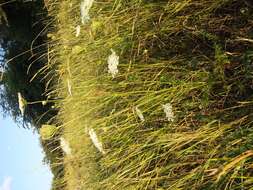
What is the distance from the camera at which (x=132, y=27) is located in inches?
99.3

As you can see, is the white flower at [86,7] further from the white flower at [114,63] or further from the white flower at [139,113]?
the white flower at [139,113]

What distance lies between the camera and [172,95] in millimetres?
2266

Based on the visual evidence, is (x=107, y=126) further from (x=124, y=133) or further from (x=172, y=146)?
(x=172, y=146)

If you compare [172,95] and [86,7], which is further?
[86,7]

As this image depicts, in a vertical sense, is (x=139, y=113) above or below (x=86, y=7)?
below

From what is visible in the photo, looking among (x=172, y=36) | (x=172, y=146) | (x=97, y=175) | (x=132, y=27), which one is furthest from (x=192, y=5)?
(x=97, y=175)

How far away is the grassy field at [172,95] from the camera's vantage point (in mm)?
1928

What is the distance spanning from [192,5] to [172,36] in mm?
188

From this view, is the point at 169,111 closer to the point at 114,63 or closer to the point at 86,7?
the point at 114,63

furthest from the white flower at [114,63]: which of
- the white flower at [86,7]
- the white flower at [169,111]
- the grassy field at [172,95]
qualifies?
the white flower at [169,111]

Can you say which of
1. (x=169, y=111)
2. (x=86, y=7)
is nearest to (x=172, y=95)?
(x=169, y=111)

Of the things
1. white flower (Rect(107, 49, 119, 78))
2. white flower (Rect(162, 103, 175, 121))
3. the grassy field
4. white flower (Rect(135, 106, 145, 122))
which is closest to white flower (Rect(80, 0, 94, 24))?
the grassy field

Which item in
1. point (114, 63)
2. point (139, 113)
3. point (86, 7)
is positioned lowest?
point (139, 113)

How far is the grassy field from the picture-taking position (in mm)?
1928
